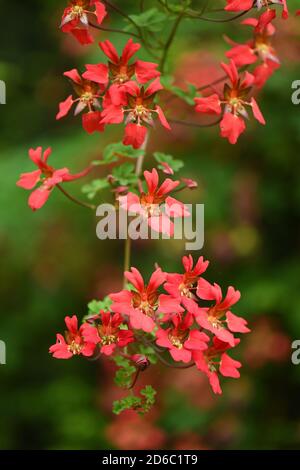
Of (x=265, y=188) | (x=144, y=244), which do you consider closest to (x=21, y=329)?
(x=144, y=244)

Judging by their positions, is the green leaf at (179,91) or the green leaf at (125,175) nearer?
the green leaf at (125,175)

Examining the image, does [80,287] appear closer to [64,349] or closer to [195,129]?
[195,129]

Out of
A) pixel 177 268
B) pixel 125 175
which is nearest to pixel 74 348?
pixel 125 175

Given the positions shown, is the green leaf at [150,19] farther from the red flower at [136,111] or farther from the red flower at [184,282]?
the red flower at [184,282]

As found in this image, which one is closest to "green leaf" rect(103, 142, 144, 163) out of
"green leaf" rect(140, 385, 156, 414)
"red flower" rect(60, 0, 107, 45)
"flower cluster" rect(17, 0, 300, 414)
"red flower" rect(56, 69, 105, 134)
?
"flower cluster" rect(17, 0, 300, 414)

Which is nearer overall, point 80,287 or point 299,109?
point 299,109

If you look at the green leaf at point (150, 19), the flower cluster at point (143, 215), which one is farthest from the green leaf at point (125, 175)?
the green leaf at point (150, 19)

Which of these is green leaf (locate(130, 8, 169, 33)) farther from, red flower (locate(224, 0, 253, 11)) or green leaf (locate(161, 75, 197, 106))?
red flower (locate(224, 0, 253, 11))
